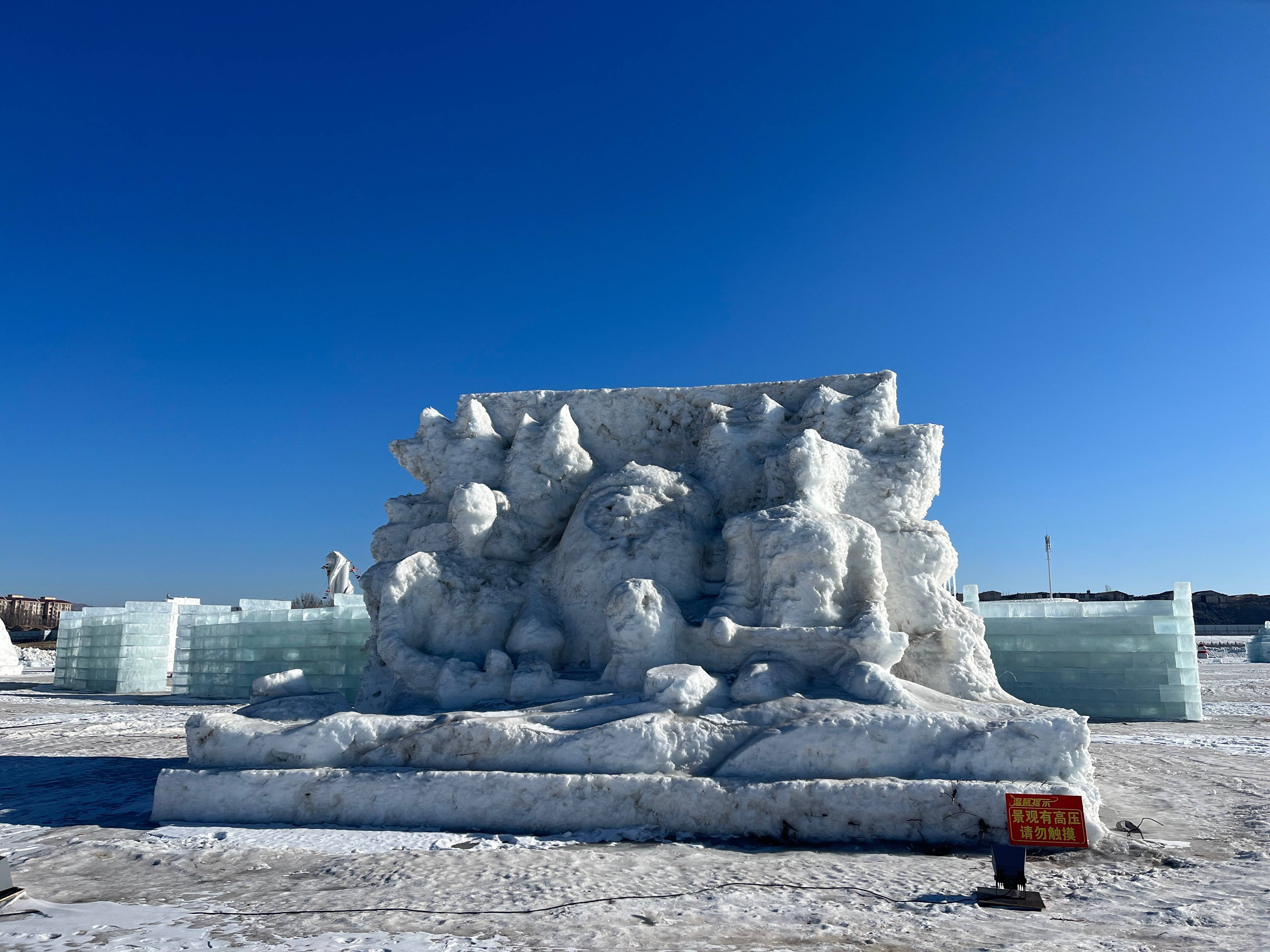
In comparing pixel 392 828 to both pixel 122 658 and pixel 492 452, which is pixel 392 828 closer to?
pixel 492 452

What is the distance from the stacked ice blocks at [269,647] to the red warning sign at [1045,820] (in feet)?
27.4

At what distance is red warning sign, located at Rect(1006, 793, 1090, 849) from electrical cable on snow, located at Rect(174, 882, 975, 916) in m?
0.42

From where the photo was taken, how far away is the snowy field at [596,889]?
→ 2709 millimetres

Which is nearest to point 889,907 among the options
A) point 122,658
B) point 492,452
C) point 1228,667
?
point 492,452

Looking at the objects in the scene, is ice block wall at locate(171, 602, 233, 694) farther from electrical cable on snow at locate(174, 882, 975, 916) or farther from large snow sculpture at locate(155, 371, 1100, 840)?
electrical cable on snow at locate(174, 882, 975, 916)

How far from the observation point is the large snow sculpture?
3793mm

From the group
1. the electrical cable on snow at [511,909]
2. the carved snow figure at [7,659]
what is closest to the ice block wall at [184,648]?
the carved snow figure at [7,659]

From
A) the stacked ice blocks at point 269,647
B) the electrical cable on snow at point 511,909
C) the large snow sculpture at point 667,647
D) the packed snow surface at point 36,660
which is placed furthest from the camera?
the packed snow surface at point 36,660

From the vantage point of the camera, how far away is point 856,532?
4754mm

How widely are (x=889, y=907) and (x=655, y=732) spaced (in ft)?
4.49

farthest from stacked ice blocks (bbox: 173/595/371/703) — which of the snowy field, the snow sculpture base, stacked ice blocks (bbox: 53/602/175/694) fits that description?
the snowy field

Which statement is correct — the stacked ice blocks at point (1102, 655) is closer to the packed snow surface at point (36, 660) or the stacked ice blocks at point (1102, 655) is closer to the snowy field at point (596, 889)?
the snowy field at point (596, 889)

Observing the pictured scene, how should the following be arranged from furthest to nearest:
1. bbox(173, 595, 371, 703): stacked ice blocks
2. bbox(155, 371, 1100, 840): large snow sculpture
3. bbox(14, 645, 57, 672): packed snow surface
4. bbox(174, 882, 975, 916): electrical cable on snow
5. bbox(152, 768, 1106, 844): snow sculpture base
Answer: bbox(14, 645, 57, 672): packed snow surface → bbox(173, 595, 371, 703): stacked ice blocks → bbox(155, 371, 1100, 840): large snow sculpture → bbox(152, 768, 1106, 844): snow sculpture base → bbox(174, 882, 975, 916): electrical cable on snow

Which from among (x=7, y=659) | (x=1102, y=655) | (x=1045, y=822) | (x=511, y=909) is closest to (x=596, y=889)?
(x=511, y=909)
